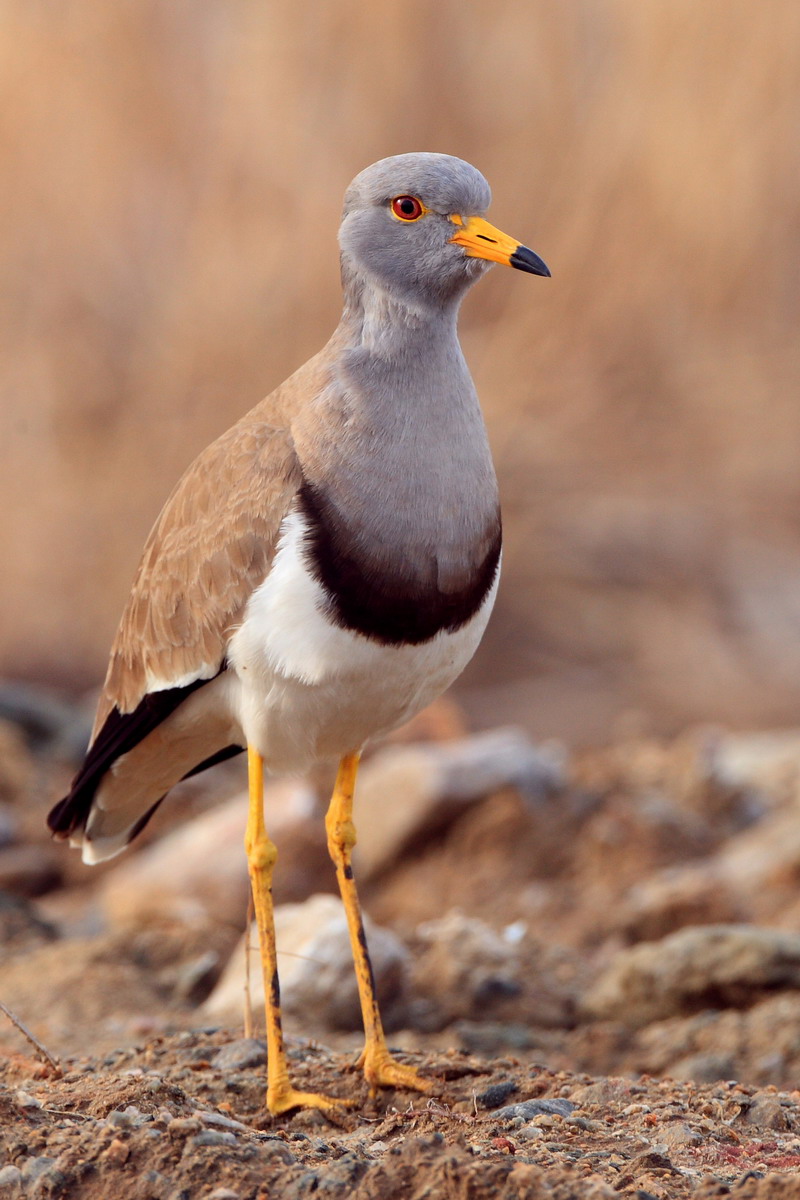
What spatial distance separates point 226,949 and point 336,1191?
340 centimetres

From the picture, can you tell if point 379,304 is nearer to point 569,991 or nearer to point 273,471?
point 273,471

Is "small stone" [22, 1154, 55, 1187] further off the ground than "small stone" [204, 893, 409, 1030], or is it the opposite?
"small stone" [204, 893, 409, 1030]

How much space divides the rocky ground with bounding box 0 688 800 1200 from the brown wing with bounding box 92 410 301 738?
1.09m

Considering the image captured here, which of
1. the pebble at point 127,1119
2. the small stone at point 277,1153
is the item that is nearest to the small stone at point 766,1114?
the small stone at point 277,1153

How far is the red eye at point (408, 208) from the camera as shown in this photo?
4.34 meters

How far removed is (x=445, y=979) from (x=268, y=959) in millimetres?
1539

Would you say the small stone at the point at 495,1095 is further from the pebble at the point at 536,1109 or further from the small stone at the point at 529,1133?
the small stone at the point at 529,1133

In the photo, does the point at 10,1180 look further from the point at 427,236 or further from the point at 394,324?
the point at 427,236

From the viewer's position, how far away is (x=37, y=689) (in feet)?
33.9

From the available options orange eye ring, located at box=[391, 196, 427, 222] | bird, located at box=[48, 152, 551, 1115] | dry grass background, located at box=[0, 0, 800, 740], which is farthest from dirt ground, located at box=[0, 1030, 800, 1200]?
dry grass background, located at box=[0, 0, 800, 740]

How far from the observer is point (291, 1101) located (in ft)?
13.4

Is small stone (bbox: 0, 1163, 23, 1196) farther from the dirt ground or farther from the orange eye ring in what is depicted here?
the orange eye ring

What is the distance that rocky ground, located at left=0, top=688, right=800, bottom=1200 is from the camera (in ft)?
10.3

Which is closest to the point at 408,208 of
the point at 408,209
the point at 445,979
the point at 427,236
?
the point at 408,209
